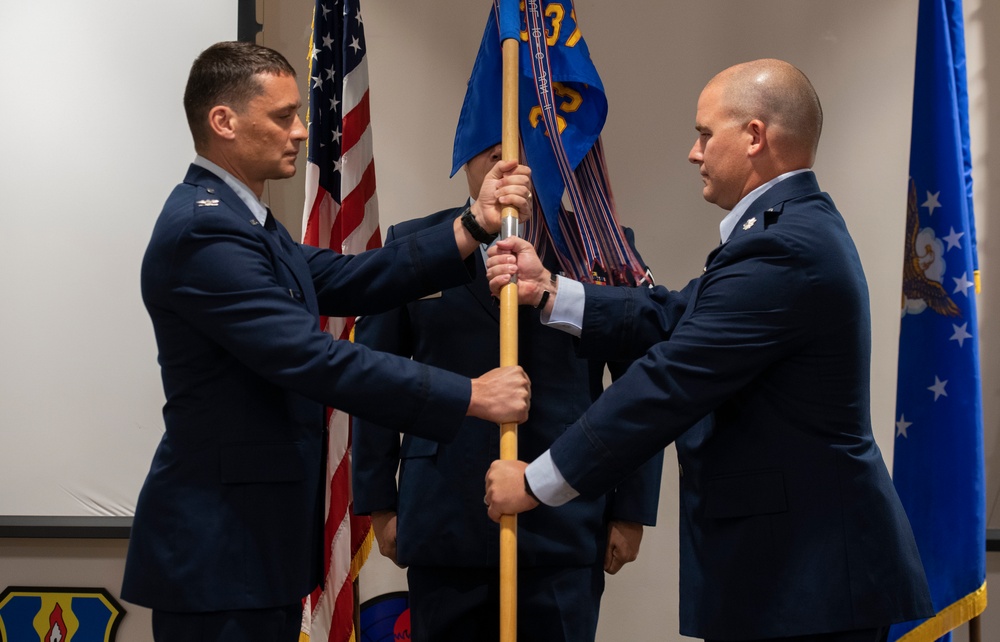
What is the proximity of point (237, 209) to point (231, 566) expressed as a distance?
710 mm

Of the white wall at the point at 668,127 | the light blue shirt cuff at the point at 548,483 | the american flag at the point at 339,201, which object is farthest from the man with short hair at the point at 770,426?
the white wall at the point at 668,127

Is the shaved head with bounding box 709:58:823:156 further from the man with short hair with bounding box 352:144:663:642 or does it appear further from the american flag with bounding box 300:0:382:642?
the american flag with bounding box 300:0:382:642

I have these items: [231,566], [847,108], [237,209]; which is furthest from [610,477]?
[847,108]

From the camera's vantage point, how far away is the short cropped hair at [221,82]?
216cm

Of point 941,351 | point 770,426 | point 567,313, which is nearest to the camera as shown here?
point 770,426

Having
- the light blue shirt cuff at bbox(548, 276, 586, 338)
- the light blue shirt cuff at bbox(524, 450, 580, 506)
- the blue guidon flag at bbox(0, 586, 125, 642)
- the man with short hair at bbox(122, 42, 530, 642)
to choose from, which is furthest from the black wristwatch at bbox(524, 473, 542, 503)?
the blue guidon flag at bbox(0, 586, 125, 642)

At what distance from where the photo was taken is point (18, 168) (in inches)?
141

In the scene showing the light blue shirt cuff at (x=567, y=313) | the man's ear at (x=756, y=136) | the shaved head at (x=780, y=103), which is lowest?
the light blue shirt cuff at (x=567, y=313)

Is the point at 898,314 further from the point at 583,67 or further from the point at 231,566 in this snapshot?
the point at 231,566

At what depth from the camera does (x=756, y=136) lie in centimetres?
217

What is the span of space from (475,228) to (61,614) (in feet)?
7.03

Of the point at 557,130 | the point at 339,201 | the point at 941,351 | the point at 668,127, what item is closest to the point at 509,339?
the point at 557,130

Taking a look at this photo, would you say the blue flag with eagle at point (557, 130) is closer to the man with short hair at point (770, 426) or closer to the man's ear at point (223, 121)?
the man with short hair at point (770, 426)

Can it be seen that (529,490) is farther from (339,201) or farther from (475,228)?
(339,201)
